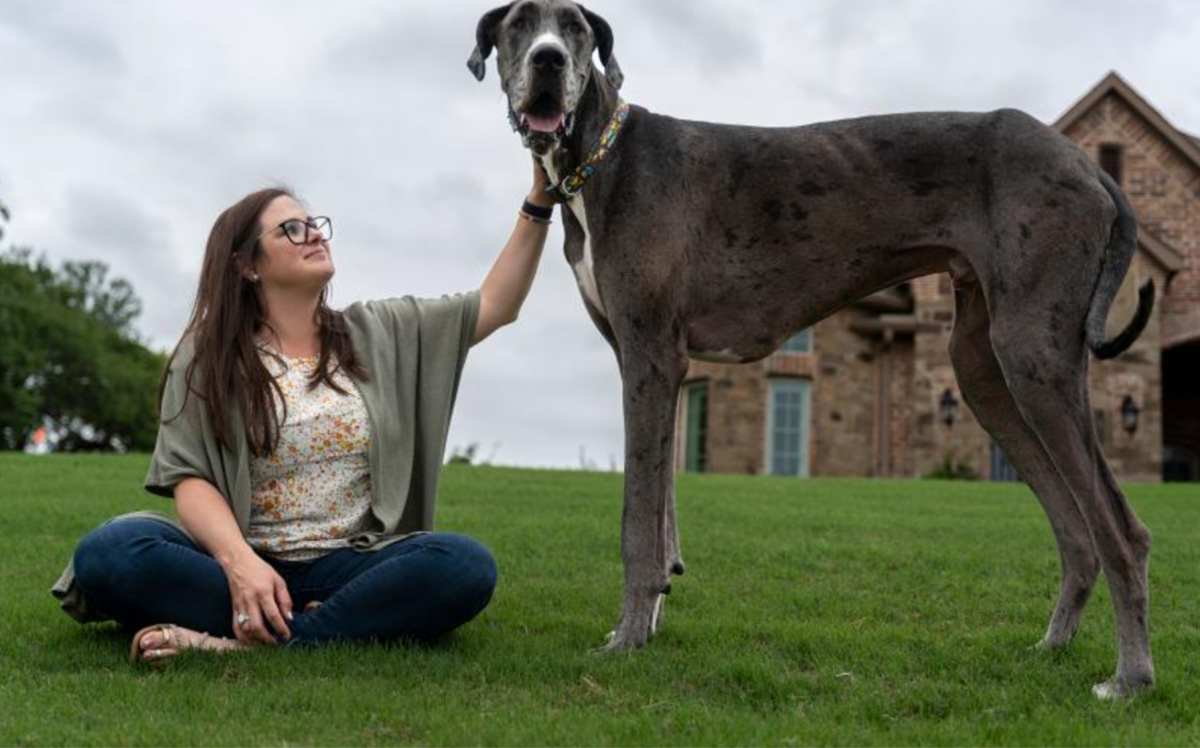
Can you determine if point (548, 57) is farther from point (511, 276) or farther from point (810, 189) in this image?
point (511, 276)

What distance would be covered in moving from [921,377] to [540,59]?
20.5 m

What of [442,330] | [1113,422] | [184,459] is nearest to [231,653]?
[184,459]

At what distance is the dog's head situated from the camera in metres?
4.22

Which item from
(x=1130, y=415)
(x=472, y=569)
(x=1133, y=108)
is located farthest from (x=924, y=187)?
(x=1133, y=108)

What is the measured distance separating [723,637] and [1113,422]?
20092 millimetres

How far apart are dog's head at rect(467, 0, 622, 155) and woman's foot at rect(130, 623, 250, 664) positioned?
2.05m

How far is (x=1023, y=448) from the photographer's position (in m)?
4.77

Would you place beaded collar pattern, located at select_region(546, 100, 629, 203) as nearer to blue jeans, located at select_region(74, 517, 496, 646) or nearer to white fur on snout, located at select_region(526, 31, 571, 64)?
white fur on snout, located at select_region(526, 31, 571, 64)

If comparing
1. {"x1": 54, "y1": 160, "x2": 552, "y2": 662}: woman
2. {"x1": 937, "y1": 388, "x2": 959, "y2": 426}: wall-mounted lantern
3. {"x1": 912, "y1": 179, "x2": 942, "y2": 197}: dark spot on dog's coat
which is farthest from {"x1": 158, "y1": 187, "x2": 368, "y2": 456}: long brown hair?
{"x1": 937, "y1": 388, "x2": 959, "y2": 426}: wall-mounted lantern

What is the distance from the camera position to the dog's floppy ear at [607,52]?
4.66 metres

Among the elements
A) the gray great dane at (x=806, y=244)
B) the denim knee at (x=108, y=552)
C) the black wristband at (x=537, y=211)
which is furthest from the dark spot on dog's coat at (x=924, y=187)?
the denim knee at (x=108, y=552)

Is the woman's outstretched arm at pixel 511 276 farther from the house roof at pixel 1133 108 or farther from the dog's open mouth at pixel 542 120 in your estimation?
the house roof at pixel 1133 108

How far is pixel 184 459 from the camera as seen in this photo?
450 centimetres

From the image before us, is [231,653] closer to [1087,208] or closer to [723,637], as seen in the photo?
[723,637]
